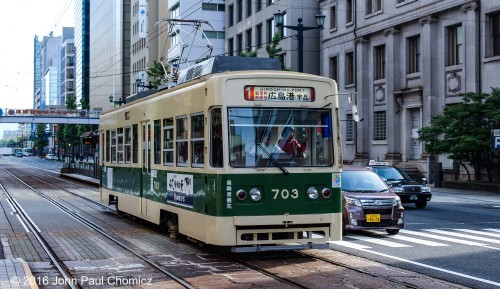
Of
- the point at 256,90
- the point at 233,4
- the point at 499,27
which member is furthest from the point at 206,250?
the point at 233,4

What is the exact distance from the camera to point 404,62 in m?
51.5

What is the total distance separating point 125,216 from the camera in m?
22.2

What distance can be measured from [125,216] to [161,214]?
6296 millimetres

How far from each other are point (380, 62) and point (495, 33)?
1236cm

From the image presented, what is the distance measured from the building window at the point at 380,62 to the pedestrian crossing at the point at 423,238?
117 feet

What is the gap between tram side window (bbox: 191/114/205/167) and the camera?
1317 centimetres

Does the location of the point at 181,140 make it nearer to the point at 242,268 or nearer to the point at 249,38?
the point at 242,268

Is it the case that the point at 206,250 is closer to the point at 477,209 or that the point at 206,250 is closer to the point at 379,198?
the point at 379,198

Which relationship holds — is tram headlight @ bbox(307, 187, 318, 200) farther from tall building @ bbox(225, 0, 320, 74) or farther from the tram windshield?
tall building @ bbox(225, 0, 320, 74)

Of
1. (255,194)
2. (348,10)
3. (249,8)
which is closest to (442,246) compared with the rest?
(255,194)

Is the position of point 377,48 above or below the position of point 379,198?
above

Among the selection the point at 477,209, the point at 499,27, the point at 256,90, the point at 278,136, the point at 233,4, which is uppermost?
the point at 233,4

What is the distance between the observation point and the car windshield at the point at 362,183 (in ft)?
59.8

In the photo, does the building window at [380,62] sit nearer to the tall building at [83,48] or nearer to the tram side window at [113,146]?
the tram side window at [113,146]
